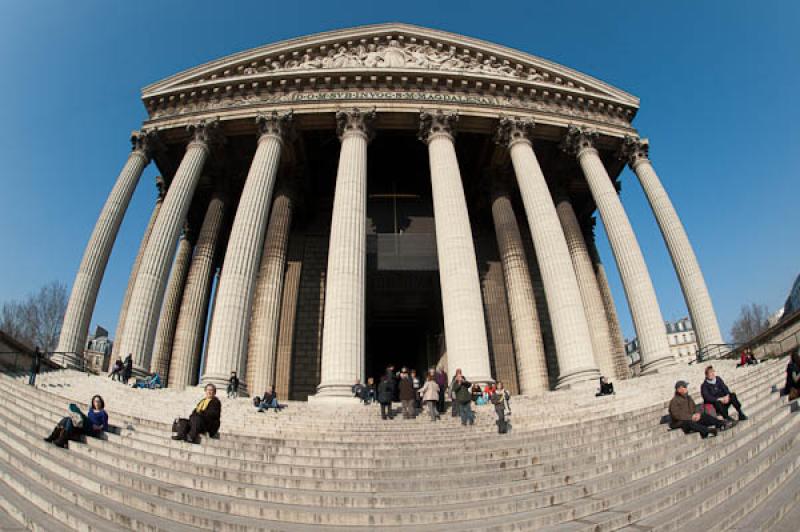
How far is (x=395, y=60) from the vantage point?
945 inches

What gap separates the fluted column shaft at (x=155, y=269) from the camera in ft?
54.9

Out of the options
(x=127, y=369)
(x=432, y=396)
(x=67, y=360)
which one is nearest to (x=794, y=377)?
(x=432, y=396)

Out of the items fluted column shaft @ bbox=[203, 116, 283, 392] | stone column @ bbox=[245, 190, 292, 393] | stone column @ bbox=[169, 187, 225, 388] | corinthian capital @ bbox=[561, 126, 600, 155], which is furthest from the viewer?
corinthian capital @ bbox=[561, 126, 600, 155]

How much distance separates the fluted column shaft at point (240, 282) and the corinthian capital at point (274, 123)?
167 cm

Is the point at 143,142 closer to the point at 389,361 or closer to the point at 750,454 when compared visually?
the point at 389,361

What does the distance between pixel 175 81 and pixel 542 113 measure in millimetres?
19700

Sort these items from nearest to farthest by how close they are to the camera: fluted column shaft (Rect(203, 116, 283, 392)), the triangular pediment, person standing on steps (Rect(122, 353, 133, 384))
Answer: person standing on steps (Rect(122, 353, 133, 384))
fluted column shaft (Rect(203, 116, 283, 392))
the triangular pediment

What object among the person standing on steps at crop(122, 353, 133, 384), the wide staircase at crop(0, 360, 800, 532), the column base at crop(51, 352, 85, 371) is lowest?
the wide staircase at crop(0, 360, 800, 532)

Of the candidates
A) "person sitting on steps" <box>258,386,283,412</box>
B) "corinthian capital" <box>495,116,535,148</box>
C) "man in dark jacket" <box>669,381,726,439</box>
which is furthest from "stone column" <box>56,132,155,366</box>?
"man in dark jacket" <box>669,381,726,439</box>

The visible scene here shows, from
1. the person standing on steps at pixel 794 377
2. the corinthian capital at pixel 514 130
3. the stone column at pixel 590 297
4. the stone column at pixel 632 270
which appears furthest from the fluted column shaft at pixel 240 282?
the stone column at pixel 590 297

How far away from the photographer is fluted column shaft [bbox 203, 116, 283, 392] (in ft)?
51.6

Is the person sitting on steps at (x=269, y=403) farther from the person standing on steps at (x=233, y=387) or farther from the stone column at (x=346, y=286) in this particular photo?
the person standing on steps at (x=233, y=387)

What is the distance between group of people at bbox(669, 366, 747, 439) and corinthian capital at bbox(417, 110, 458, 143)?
53.5 feet

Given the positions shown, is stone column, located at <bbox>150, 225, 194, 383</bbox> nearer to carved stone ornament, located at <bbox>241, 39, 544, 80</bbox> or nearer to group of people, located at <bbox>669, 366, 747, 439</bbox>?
carved stone ornament, located at <bbox>241, 39, 544, 80</bbox>
